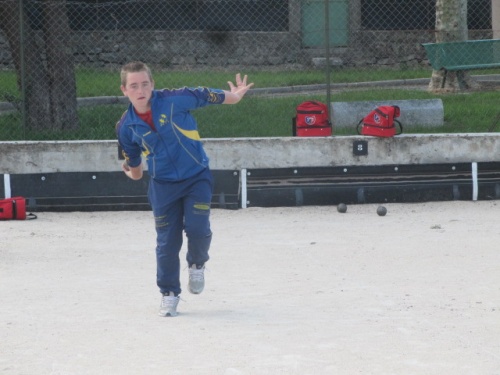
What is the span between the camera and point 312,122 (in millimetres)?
12773

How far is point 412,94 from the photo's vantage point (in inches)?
668

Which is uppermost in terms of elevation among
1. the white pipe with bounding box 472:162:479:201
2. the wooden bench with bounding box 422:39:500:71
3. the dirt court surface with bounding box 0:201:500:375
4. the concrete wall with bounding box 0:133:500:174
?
the wooden bench with bounding box 422:39:500:71

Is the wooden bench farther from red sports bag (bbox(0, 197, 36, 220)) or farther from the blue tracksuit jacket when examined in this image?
the blue tracksuit jacket

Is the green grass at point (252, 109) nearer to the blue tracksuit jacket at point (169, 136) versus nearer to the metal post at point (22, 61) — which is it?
the metal post at point (22, 61)

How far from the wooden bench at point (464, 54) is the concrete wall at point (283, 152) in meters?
5.15

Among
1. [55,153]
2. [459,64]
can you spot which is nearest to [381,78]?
[459,64]

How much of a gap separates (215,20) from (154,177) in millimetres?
16606

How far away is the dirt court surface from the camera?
6344 mm

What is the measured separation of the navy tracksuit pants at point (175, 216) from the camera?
293 inches

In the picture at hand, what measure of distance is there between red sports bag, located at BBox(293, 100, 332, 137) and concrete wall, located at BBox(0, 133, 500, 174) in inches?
4.8

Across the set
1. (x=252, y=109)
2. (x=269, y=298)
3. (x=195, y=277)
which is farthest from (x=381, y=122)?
(x=195, y=277)

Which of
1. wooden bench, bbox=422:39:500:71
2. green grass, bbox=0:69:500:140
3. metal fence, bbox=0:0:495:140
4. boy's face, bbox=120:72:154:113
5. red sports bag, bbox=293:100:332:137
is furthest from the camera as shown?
wooden bench, bbox=422:39:500:71

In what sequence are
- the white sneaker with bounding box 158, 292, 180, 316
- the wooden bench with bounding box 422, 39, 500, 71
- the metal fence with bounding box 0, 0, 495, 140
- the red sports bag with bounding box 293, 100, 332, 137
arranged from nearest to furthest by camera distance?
1. the white sneaker with bounding box 158, 292, 180, 316
2. the red sports bag with bounding box 293, 100, 332, 137
3. the metal fence with bounding box 0, 0, 495, 140
4. the wooden bench with bounding box 422, 39, 500, 71


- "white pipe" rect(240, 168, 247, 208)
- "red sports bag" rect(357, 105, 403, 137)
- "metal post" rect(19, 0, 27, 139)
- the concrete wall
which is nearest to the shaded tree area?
"metal post" rect(19, 0, 27, 139)
